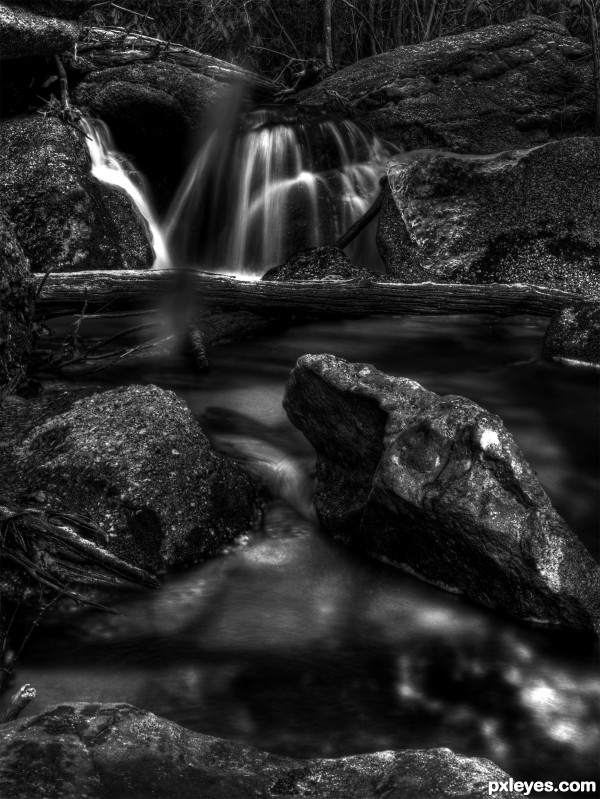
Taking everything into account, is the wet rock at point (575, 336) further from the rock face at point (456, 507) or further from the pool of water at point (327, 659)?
the rock face at point (456, 507)

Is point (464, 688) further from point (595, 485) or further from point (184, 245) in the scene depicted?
point (184, 245)

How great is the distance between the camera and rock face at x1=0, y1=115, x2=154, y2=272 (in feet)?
24.4

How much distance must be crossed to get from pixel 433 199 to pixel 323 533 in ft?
17.2

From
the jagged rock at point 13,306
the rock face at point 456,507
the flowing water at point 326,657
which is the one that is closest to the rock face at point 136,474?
the flowing water at point 326,657

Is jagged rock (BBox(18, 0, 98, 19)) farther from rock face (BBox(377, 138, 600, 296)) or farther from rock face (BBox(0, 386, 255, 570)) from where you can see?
rock face (BBox(0, 386, 255, 570))

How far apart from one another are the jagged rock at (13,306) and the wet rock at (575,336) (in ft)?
12.1

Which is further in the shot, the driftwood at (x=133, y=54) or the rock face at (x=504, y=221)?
the driftwood at (x=133, y=54)

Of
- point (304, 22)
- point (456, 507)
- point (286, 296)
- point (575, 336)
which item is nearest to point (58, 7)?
point (286, 296)

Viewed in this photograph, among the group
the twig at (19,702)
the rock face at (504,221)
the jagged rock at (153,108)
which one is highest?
the jagged rock at (153,108)

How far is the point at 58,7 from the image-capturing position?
8562 millimetres

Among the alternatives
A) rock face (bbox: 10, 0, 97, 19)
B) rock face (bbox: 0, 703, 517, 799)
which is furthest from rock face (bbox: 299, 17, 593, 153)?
rock face (bbox: 0, 703, 517, 799)

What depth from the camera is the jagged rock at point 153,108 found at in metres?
9.48

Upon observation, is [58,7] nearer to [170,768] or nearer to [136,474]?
[136,474]

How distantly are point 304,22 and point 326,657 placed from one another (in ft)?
50.7
